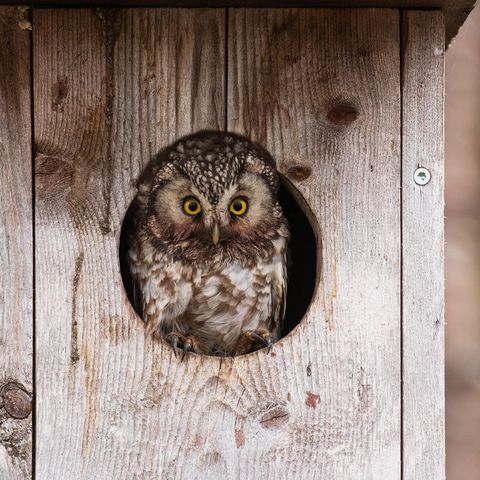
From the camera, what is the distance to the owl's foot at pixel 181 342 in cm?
286

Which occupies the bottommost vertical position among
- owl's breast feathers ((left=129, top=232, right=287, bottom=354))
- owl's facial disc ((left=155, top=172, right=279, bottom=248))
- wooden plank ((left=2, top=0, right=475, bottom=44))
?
owl's breast feathers ((left=129, top=232, right=287, bottom=354))

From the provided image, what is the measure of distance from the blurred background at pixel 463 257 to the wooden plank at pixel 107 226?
1.01 m

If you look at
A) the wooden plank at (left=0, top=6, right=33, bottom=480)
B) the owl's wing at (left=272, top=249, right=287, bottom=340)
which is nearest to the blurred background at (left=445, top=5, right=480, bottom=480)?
the owl's wing at (left=272, top=249, right=287, bottom=340)

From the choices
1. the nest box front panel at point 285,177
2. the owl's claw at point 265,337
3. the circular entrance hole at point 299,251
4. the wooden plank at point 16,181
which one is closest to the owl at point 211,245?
the owl's claw at point 265,337

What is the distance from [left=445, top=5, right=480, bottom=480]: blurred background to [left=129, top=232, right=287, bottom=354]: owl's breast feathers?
63cm

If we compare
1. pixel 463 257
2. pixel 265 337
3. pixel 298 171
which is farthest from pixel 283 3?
pixel 463 257

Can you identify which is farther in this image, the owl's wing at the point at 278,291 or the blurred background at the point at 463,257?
the blurred background at the point at 463,257

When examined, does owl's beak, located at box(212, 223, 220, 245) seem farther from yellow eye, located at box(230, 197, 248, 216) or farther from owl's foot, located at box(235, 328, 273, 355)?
owl's foot, located at box(235, 328, 273, 355)

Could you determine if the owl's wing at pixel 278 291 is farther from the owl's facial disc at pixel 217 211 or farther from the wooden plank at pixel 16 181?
the wooden plank at pixel 16 181

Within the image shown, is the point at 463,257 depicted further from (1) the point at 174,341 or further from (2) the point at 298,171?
(1) the point at 174,341

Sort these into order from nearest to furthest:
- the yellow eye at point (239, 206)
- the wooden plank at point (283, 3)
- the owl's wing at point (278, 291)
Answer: the wooden plank at point (283, 3)
the yellow eye at point (239, 206)
the owl's wing at point (278, 291)

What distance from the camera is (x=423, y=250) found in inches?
110

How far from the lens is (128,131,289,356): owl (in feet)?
9.41

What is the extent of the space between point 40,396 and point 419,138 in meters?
1.20
